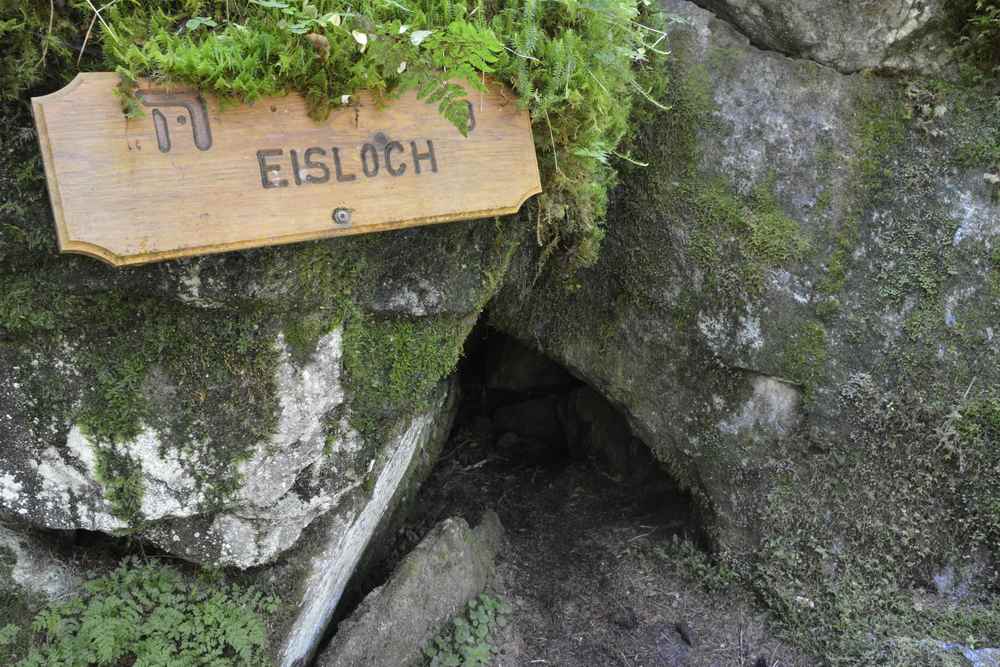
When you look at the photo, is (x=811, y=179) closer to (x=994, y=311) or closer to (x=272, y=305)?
(x=994, y=311)

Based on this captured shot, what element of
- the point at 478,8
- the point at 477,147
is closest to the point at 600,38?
the point at 478,8

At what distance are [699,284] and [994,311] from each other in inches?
61.7

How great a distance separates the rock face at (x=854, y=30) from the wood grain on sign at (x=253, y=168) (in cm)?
198

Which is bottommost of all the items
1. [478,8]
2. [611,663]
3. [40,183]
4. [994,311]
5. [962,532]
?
[611,663]

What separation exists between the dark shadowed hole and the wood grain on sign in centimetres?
253

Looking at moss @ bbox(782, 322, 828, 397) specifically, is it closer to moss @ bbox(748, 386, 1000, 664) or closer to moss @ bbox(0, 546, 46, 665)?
moss @ bbox(748, 386, 1000, 664)

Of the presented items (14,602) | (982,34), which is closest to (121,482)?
(14,602)

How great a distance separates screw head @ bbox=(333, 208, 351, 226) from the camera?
7.79 feet

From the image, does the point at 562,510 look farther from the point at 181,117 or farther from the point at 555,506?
the point at 181,117

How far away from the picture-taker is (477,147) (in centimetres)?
262

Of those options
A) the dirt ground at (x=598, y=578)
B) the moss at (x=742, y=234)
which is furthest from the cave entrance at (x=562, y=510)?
the moss at (x=742, y=234)

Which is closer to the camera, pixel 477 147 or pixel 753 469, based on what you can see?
pixel 477 147

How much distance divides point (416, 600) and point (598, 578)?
116 centimetres

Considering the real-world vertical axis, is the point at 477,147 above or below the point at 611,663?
above
